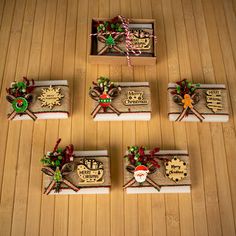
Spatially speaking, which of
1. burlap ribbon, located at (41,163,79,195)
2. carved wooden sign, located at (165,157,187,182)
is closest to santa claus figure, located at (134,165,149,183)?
carved wooden sign, located at (165,157,187,182)

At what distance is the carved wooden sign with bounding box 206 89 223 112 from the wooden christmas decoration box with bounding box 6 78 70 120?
105cm

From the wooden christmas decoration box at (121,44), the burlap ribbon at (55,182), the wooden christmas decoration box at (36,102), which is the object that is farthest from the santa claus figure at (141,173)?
the wooden christmas decoration box at (121,44)

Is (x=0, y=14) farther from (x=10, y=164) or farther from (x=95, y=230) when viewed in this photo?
→ (x=95, y=230)

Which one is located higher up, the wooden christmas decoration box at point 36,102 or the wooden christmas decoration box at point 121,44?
the wooden christmas decoration box at point 121,44

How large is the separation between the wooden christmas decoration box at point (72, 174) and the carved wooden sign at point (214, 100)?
88 cm

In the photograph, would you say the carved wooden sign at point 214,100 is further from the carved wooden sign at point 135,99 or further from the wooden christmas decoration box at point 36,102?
the wooden christmas decoration box at point 36,102

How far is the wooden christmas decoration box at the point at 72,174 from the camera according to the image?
6.39 ft

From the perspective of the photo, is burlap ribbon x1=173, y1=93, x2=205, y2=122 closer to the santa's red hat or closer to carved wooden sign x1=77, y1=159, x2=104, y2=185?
the santa's red hat

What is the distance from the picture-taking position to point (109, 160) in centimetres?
206

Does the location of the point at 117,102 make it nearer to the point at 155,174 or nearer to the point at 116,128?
the point at 116,128

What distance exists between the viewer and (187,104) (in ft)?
6.99

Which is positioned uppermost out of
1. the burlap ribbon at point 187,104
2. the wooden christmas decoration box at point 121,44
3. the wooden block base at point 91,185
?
the wooden christmas decoration box at point 121,44

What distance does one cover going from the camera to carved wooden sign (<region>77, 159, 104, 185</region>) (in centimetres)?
196

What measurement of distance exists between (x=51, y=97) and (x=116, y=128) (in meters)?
0.53
